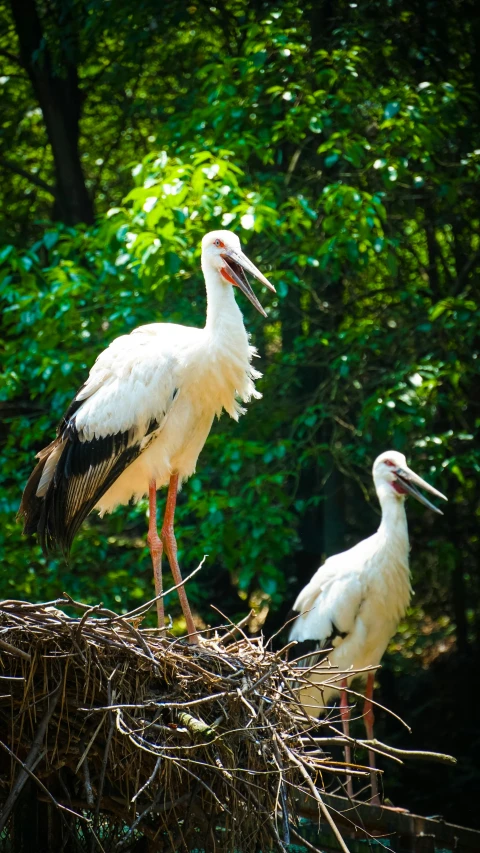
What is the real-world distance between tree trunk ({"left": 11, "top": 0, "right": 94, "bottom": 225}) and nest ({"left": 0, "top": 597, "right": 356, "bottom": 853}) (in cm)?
694

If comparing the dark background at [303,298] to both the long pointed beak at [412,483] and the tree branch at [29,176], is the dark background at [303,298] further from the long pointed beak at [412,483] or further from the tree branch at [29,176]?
the tree branch at [29,176]

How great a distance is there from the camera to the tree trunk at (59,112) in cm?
1069

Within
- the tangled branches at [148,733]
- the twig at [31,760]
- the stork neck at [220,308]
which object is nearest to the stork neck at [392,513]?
the stork neck at [220,308]

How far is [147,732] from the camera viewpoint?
4074 mm

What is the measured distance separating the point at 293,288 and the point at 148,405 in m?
3.15

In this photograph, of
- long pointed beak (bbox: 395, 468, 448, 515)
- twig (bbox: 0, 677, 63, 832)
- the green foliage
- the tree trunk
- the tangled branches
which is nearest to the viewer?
twig (bbox: 0, 677, 63, 832)

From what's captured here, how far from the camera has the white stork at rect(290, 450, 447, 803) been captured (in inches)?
286

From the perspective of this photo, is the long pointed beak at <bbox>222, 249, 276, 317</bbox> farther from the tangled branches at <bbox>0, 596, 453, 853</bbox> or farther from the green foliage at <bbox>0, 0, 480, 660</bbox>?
the tangled branches at <bbox>0, 596, 453, 853</bbox>

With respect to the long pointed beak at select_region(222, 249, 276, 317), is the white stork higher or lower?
lower

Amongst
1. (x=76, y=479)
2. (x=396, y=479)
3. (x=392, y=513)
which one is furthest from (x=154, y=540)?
(x=396, y=479)

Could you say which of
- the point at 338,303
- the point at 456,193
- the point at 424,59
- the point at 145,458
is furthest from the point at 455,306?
the point at 145,458

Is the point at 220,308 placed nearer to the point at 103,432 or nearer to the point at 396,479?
the point at 103,432

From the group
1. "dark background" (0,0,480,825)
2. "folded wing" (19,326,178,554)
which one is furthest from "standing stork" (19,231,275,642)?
"dark background" (0,0,480,825)

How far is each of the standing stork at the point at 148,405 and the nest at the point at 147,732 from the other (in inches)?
49.7
